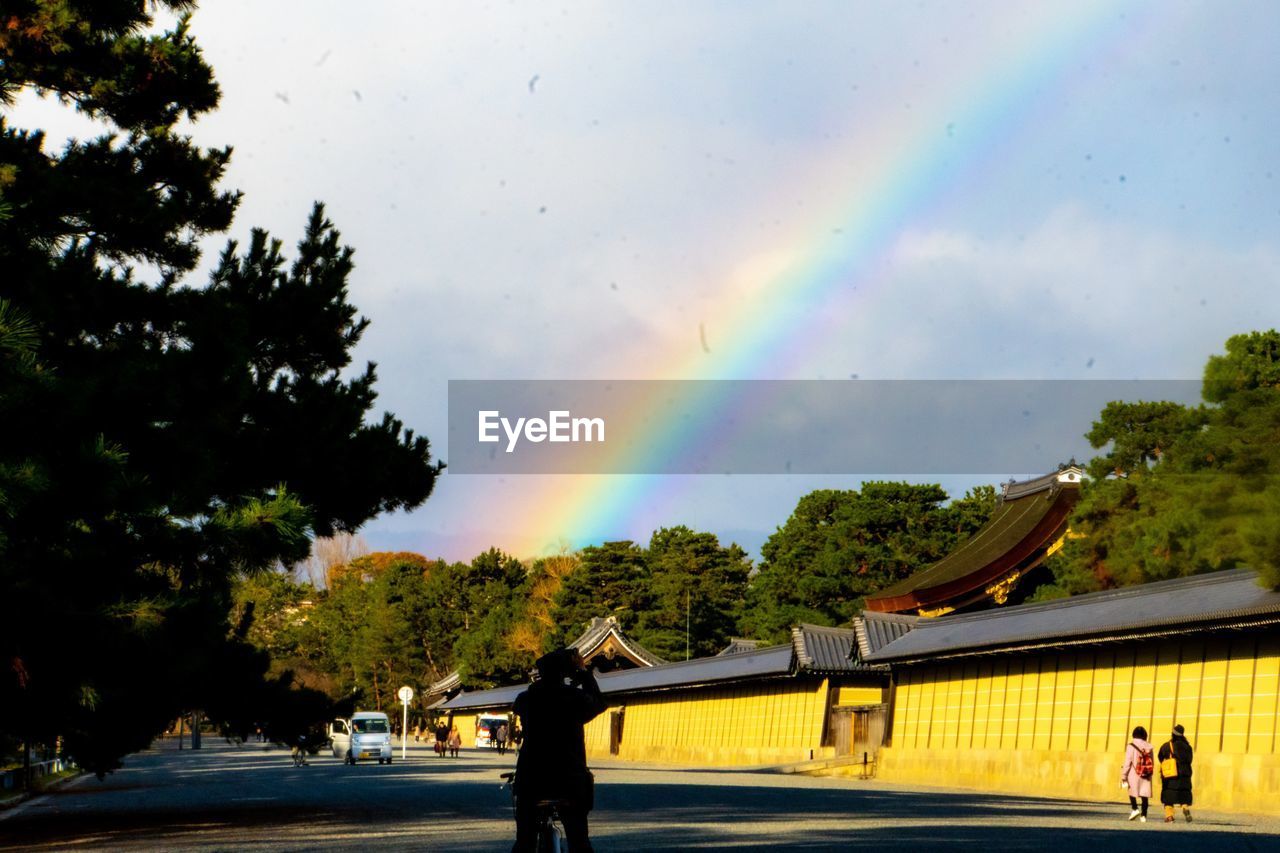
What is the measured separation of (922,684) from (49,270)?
26582 millimetres

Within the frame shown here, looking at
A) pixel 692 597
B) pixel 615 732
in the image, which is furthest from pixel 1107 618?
pixel 692 597

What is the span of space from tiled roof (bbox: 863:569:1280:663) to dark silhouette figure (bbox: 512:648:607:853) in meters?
17.4

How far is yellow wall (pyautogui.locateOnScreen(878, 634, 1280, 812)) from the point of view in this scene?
24.4m

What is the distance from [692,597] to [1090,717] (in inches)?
1922

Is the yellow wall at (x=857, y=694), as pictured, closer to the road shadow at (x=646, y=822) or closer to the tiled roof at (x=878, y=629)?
the tiled roof at (x=878, y=629)

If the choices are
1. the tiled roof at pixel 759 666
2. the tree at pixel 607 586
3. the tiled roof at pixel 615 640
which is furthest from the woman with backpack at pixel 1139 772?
the tree at pixel 607 586

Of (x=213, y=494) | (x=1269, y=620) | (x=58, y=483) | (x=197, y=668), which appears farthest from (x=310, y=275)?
(x=1269, y=620)

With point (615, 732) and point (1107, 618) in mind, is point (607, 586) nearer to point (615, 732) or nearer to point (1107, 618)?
point (615, 732)

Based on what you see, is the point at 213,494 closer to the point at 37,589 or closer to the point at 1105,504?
the point at 37,589

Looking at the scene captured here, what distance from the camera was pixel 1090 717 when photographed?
29.3 metres

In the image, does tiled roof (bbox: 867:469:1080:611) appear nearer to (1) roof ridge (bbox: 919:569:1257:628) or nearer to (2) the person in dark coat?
(1) roof ridge (bbox: 919:569:1257:628)

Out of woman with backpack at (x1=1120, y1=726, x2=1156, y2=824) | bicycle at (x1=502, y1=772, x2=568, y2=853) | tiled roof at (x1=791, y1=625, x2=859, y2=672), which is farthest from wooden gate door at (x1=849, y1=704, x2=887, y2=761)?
bicycle at (x1=502, y1=772, x2=568, y2=853)

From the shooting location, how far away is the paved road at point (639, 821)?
14203mm

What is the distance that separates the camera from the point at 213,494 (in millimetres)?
16734
